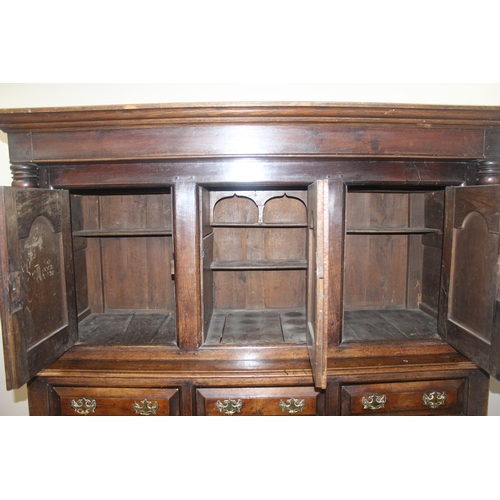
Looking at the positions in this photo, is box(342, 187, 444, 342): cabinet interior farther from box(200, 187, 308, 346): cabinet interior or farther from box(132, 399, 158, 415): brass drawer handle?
box(132, 399, 158, 415): brass drawer handle

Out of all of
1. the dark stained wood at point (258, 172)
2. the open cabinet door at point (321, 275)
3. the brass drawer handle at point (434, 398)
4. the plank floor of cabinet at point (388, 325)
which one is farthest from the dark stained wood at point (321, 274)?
the brass drawer handle at point (434, 398)

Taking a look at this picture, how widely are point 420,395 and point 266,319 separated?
92 centimetres

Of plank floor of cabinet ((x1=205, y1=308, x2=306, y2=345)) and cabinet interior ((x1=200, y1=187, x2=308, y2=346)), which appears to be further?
cabinet interior ((x1=200, y1=187, x2=308, y2=346))

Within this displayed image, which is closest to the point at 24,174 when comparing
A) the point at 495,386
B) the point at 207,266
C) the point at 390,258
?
the point at 207,266

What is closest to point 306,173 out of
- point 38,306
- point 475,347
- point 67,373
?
point 475,347

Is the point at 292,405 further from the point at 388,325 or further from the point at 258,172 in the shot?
the point at 258,172

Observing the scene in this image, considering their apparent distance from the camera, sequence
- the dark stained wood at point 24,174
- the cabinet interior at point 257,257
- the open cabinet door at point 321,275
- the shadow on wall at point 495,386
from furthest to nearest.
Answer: the shadow on wall at point 495,386
the cabinet interior at point 257,257
the dark stained wood at point 24,174
the open cabinet door at point 321,275

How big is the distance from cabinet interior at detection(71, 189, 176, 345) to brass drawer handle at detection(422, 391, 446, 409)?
1472mm

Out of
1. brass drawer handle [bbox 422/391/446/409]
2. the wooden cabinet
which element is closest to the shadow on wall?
the wooden cabinet

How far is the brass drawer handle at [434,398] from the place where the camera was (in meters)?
1.59

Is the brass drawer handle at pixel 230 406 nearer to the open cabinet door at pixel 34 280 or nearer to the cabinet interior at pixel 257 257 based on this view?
the cabinet interior at pixel 257 257

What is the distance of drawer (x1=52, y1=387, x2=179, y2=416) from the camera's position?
1.56 metres

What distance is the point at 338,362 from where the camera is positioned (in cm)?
157

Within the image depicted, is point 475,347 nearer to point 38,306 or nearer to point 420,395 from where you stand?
point 420,395
